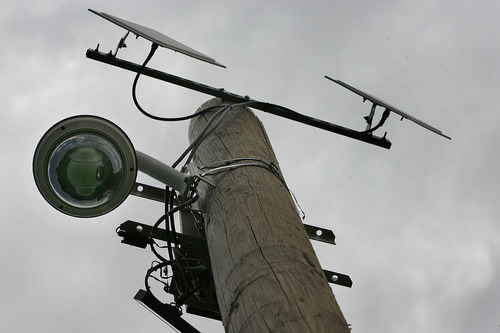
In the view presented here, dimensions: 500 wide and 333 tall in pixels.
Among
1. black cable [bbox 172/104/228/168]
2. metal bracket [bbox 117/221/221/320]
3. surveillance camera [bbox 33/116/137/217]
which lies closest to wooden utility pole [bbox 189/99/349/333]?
black cable [bbox 172/104/228/168]

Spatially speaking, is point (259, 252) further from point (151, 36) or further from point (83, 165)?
point (151, 36)

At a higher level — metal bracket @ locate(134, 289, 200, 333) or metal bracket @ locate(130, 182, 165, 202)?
metal bracket @ locate(130, 182, 165, 202)

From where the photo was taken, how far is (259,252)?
2.26m

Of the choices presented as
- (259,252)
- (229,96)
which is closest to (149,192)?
(229,96)

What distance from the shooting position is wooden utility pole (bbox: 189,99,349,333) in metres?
1.97

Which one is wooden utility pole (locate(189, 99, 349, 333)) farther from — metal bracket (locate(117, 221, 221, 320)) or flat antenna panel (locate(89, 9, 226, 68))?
flat antenna panel (locate(89, 9, 226, 68))

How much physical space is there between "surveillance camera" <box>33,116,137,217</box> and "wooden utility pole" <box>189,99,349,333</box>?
0.44 meters

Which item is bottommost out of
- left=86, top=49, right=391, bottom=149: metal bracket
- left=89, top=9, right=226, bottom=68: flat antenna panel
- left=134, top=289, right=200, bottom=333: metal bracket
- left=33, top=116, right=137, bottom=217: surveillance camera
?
left=134, top=289, right=200, bottom=333: metal bracket

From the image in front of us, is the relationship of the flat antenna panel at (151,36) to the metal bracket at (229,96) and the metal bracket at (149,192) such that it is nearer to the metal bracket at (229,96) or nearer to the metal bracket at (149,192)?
the metal bracket at (229,96)

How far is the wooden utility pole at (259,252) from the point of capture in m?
1.97

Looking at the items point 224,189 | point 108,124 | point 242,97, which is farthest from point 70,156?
point 242,97

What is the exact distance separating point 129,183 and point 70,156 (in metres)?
0.26

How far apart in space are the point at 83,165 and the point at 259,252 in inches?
32.0

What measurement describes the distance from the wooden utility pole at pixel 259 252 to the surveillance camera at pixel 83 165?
442mm
